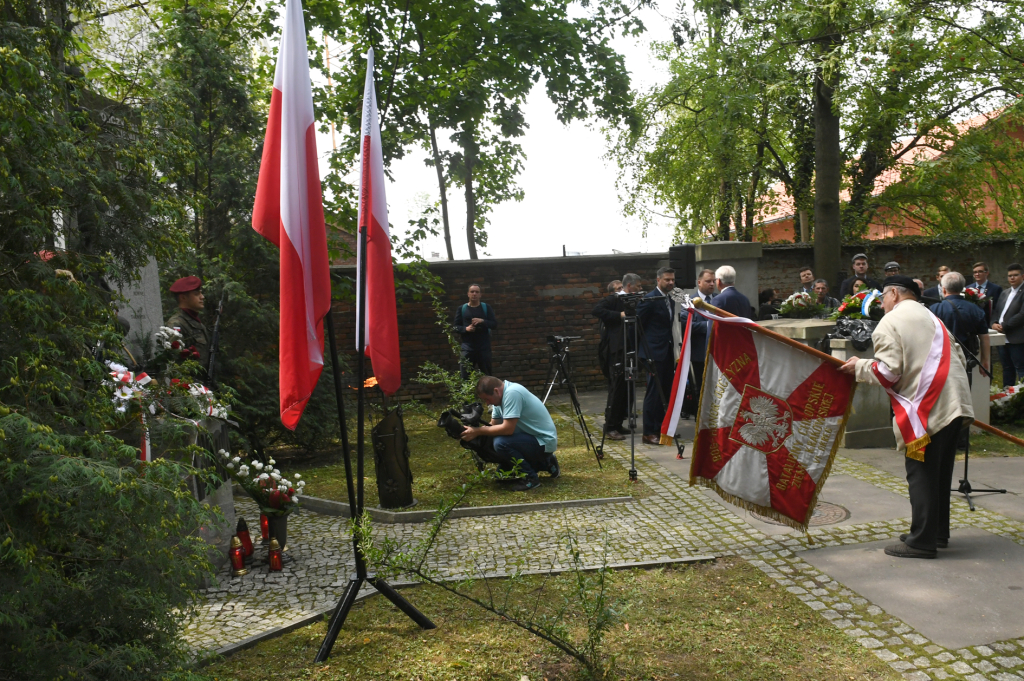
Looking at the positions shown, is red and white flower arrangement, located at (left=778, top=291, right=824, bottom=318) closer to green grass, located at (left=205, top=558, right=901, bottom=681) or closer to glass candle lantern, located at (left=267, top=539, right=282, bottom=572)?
green grass, located at (left=205, top=558, right=901, bottom=681)

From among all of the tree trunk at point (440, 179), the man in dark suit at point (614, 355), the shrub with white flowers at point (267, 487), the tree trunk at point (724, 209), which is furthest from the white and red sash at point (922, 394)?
the tree trunk at point (724, 209)

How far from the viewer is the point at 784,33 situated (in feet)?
45.5

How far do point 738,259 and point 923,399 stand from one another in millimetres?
7914

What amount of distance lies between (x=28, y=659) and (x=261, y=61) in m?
11.2

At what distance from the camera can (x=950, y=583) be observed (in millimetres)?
4762

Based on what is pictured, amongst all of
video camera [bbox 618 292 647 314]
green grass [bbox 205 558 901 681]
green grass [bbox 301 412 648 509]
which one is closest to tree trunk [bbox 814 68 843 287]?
green grass [bbox 301 412 648 509]

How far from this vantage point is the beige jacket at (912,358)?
16.6ft

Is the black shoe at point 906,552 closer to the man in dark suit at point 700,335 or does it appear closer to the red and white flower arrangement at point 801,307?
the man in dark suit at point 700,335

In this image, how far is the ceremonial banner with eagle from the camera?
212 inches

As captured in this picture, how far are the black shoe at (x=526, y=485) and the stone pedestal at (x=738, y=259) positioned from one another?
613 cm

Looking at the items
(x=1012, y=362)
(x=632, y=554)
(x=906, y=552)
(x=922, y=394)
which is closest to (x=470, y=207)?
(x=1012, y=362)

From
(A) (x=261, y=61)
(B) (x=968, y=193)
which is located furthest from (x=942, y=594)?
(B) (x=968, y=193)

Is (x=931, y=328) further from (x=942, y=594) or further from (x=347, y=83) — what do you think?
(x=347, y=83)

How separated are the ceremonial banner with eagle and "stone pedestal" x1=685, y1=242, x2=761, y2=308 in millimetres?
7071
